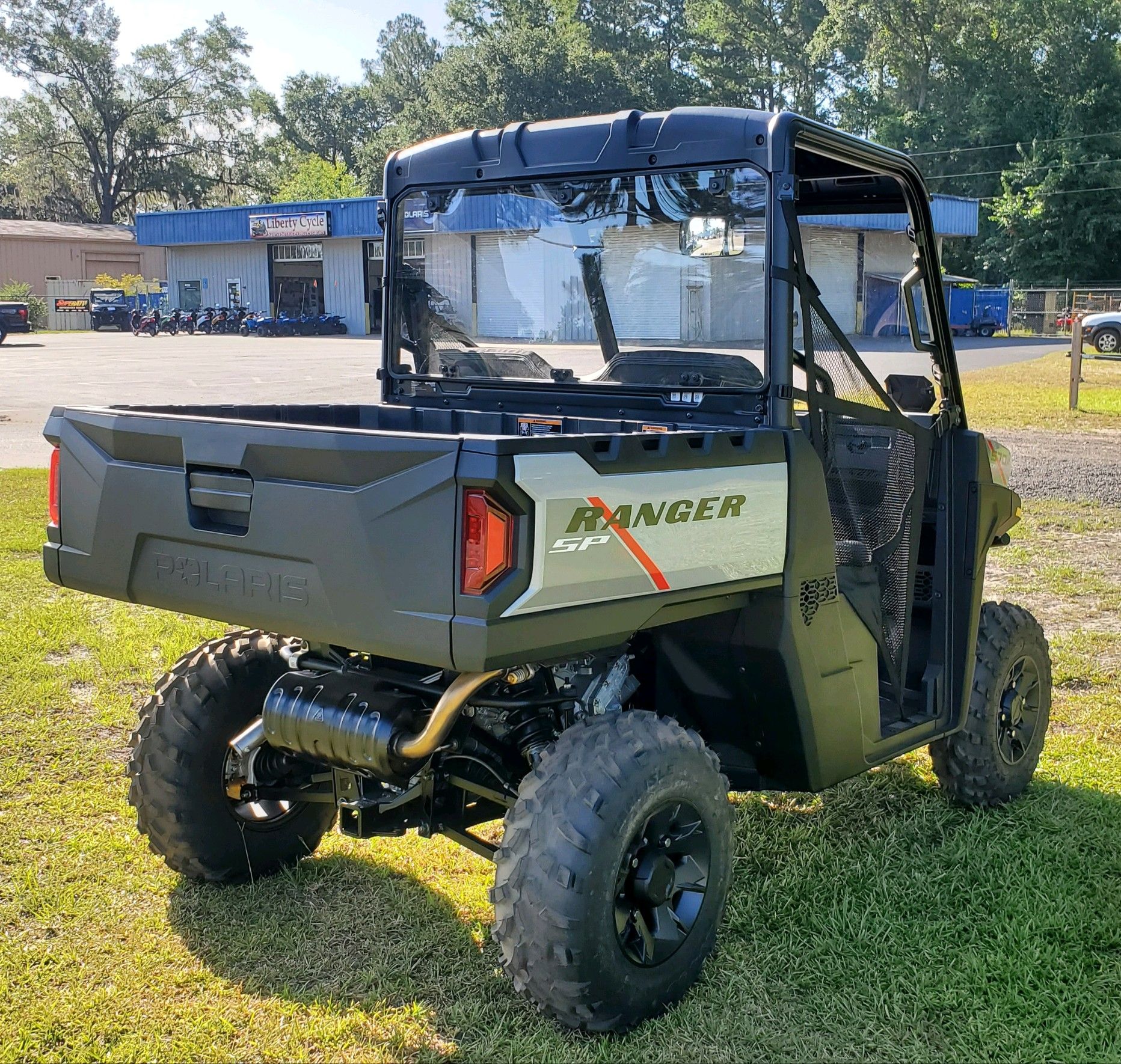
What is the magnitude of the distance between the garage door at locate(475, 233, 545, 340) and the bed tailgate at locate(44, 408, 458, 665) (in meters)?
1.22

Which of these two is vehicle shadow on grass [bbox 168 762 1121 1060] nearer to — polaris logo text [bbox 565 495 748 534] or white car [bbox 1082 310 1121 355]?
polaris logo text [bbox 565 495 748 534]

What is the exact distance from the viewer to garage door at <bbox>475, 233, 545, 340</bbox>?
3.95 m

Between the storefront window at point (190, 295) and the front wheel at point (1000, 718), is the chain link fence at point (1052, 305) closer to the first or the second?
the storefront window at point (190, 295)

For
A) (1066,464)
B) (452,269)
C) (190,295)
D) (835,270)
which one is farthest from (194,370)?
(190,295)

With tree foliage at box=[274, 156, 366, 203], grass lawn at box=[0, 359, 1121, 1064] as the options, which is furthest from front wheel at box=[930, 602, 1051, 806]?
tree foliage at box=[274, 156, 366, 203]

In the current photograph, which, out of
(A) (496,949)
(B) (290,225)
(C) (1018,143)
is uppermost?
(C) (1018,143)

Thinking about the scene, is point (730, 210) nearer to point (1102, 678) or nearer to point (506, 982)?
point (506, 982)

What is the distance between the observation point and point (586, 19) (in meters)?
69.8

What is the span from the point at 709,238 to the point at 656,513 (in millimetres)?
961

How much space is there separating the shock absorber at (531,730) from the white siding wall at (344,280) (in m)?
46.3

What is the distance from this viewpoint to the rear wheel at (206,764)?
11.7 ft

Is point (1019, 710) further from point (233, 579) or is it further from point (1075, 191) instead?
point (1075, 191)

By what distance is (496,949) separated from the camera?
3.44 metres

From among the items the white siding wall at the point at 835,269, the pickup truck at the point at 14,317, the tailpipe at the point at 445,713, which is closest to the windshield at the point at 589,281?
the white siding wall at the point at 835,269
